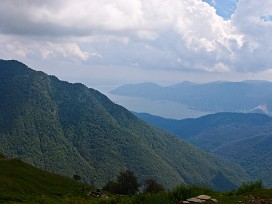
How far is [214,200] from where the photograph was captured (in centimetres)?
1506

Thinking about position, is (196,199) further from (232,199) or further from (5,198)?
(5,198)

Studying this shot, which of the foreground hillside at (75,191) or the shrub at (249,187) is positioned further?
the shrub at (249,187)

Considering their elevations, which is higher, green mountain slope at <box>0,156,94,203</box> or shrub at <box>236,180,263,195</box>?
shrub at <box>236,180,263,195</box>

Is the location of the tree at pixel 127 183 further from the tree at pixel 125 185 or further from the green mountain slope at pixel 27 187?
the green mountain slope at pixel 27 187

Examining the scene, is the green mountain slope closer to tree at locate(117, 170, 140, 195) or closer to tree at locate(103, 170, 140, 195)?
tree at locate(103, 170, 140, 195)

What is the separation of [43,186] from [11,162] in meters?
11.7

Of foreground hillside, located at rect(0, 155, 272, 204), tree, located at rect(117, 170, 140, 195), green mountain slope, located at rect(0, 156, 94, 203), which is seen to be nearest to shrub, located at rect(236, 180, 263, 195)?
foreground hillside, located at rect(0, 155, 272, 204)

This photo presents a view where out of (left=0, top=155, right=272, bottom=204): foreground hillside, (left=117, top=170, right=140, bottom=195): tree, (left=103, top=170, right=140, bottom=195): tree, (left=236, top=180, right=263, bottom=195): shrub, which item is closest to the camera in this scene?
(left=0, top=155, right=272, bottom=204): foreground hillside

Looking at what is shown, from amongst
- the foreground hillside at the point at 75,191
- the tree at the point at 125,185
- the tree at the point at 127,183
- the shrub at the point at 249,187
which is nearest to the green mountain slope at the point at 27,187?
the foreground hillside at the point at 75,191

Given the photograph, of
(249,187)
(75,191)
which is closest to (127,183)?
(75,191)

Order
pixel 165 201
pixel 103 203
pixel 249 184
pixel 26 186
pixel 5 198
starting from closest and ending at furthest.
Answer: pixel 165 201, pixel 103 203, pixel 249 184, pixel 5 198, pixel 26 186

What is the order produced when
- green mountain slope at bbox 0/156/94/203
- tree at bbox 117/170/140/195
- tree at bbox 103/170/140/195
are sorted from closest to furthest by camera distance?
1. green mountain slope at bbox 0/156/94/203
2. tree at bbox 103/170/140/195
3. tree at bbox 117/170/140/195

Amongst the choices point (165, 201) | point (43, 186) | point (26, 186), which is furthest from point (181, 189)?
point (43, 186)

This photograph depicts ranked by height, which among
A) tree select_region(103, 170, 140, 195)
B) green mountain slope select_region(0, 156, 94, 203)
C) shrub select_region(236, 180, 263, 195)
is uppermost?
shrub select_region(236, 180, 263, 195)
